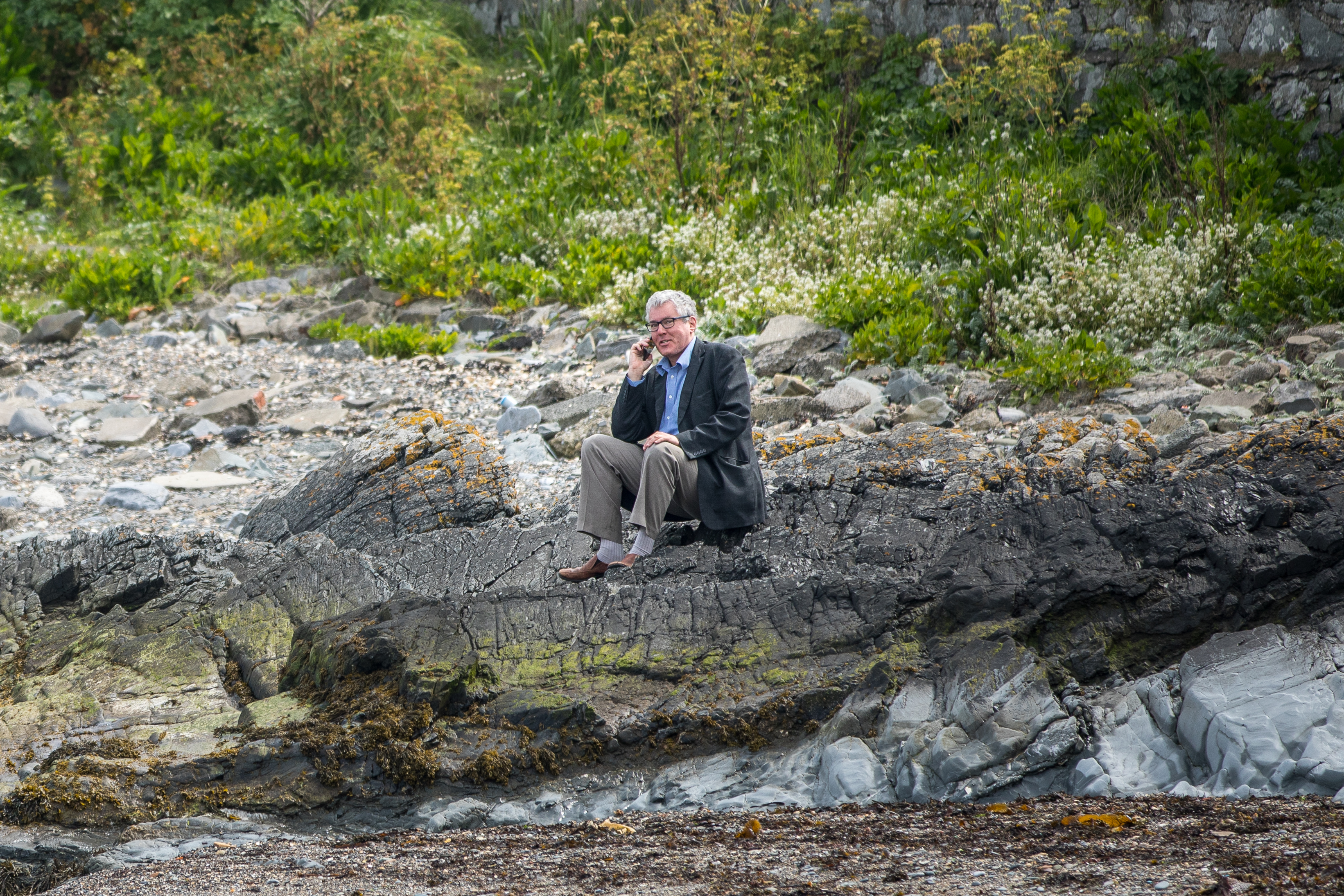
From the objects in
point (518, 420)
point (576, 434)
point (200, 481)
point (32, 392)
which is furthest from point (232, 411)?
point (576, 434)

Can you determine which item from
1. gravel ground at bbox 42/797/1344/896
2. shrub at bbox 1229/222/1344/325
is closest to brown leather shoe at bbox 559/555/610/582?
gravel ground at bbox 42/797/1344/896

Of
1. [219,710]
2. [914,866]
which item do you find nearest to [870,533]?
[914,866]

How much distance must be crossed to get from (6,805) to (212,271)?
9.45 m

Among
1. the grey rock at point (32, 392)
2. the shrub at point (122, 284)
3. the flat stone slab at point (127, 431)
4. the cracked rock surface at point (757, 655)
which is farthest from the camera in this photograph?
the shrub at point (122, 284)

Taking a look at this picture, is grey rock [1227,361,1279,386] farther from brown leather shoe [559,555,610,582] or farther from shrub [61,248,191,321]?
shrub [61,248,191,321]

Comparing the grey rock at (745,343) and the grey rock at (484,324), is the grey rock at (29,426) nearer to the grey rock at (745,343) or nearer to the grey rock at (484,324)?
the grey rock at (484,324)

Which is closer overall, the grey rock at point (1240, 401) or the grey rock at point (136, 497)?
the grey rock at point (1240, 401)

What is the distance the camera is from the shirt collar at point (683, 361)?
534 cm

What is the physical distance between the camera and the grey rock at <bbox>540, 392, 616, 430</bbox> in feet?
25.6

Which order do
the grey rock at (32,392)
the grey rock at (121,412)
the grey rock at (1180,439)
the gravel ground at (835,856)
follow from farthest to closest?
1. the grey rock at (32,392)
2. the grey rock at (121,412)
3. the grey rock at (1180,439)
4. the gravel ground at (835,856)

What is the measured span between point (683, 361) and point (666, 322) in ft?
0.66

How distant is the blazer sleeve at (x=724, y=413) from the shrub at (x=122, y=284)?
864cm

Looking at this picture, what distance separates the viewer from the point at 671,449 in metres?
5.01

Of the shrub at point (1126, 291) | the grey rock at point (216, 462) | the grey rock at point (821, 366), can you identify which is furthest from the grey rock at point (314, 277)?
the shrub at point (1126, 291)
